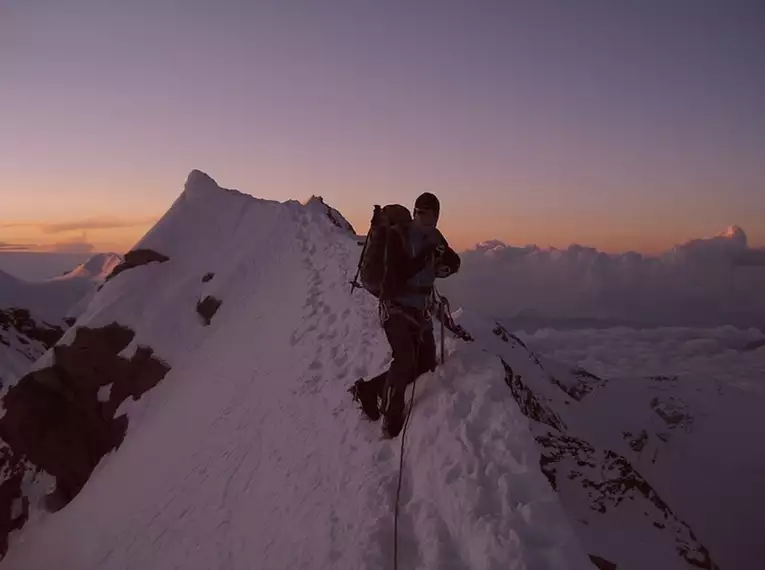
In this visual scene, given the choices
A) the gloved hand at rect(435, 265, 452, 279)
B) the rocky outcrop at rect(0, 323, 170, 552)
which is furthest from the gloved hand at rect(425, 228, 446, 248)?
the rocky outcrop at rect(0, 323, 170, 552)

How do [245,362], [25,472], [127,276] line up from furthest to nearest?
[127,276], [25,472], [245,362]

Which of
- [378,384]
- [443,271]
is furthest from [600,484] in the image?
[443,271]

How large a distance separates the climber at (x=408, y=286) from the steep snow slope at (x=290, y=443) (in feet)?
1.74

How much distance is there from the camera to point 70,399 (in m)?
18.0

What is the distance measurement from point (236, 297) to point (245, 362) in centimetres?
495

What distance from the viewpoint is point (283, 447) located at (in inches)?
372

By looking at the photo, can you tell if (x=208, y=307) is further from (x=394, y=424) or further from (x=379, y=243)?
(x=379, y=243)

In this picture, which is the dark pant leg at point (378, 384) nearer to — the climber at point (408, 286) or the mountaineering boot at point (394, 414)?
the climber at point (408, 286)

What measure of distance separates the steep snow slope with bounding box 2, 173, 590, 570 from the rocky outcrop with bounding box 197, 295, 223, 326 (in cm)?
→ 21

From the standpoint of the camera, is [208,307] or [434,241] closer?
[434,241]

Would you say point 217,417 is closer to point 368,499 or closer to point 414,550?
point 368,499

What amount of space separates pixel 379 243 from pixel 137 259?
57.0 feet

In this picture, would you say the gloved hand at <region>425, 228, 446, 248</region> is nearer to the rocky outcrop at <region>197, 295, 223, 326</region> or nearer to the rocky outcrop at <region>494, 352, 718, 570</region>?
the rocky outcrop at <region>494, 352, 718, 570</region>

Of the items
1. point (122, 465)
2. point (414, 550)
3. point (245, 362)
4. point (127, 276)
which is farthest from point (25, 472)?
point (414, 550)
